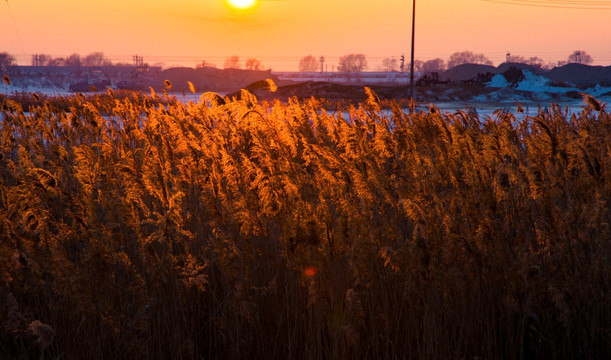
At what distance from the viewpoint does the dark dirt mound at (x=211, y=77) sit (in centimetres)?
13645

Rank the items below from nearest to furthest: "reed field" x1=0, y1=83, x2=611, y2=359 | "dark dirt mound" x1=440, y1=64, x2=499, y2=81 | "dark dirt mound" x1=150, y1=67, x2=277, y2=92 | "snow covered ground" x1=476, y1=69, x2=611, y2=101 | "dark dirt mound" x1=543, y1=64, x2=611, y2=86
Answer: "reed field" x1=0, y1=83, x2=611, y2=359 → "snow covered ground" x1=476, y1=69, x2=611, y2=101 → "dark dirt mound" x1=150, y1=67, x2=277, y2=92 → "dark dirt mound" x1=440, y1=64, x2=499, y2=81 → "dark dirt mound" x1=543, y1=64, x2=611, y2=86

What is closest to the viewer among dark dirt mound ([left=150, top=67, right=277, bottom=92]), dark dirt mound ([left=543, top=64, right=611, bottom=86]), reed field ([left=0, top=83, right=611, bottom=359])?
reed field ([left=0, top=83, right=611, bottom=359])

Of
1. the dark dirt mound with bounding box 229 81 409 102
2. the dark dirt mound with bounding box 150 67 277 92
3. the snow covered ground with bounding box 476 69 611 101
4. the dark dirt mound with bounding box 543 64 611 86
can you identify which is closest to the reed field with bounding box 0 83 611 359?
the dark dirt mound with bounding box 229 81 409 102

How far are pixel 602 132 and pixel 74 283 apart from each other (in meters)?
6.01

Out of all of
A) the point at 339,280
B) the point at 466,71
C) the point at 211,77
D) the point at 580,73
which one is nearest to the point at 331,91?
the point at 339,280

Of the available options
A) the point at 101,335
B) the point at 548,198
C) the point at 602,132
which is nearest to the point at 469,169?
the point at 548,198

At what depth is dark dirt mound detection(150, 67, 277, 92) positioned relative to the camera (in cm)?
13645

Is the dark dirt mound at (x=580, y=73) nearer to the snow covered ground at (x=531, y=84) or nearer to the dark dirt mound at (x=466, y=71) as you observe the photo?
the dark dirt mound at (x=466, y=71)

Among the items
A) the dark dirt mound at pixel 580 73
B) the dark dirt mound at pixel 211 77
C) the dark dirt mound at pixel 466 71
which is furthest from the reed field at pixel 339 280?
the dark dirt mound at pixel 580 73

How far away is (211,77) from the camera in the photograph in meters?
142

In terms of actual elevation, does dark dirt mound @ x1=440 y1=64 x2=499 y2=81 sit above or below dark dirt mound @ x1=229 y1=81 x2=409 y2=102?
above

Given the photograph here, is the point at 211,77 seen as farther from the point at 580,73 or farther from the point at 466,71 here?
the point at 580,73

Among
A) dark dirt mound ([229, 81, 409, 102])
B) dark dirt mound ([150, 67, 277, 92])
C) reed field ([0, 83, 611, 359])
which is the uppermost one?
dark dirt mound ([150, 67, 277, 92])

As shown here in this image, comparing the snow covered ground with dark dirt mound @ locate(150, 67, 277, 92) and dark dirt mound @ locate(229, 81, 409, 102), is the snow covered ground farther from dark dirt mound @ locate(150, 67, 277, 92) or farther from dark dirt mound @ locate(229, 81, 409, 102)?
dark dirt mound @ locate(150, 67, 277, 92)
